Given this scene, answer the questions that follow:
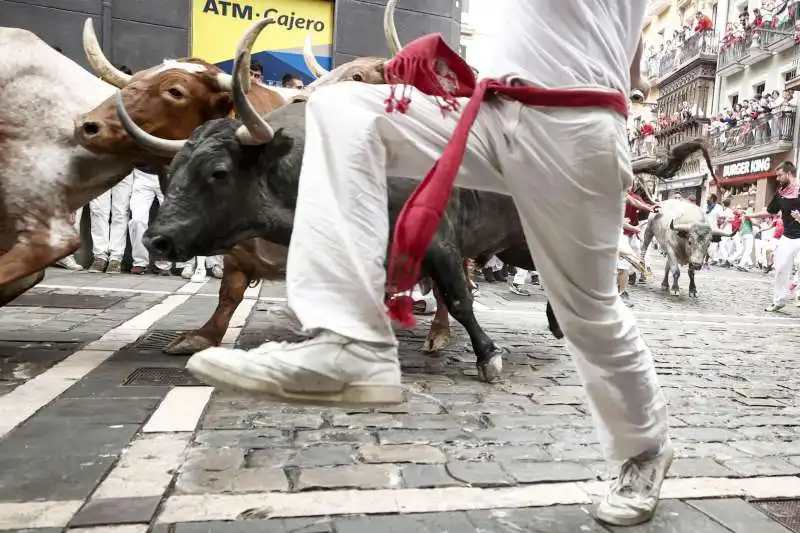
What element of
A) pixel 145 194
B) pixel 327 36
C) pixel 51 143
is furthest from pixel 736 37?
pixel 51 143

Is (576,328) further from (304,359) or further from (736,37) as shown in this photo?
(736,37)

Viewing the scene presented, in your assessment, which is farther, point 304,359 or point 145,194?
point 145,194

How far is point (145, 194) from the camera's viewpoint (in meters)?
10.2

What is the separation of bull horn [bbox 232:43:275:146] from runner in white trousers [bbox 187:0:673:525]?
1037mm

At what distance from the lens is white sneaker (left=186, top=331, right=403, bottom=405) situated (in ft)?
5.63

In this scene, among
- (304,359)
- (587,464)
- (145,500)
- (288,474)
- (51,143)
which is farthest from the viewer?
(51,143)

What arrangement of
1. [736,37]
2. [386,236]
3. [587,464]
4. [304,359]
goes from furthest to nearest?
[736,37]
[587,464]
[386,236]
[304,359]

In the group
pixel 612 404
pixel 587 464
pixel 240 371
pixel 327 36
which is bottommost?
pixel 587 464

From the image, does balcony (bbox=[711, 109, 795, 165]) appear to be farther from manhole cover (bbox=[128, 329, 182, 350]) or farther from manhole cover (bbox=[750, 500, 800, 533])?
manhole cover (bbox=[750, 500, 800, 533])

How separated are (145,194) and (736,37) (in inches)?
1440

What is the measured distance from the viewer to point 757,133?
33875mm

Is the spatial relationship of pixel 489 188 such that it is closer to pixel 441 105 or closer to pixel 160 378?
pixel 441 105

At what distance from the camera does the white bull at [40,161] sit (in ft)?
14.5

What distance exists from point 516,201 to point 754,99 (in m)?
39.9
